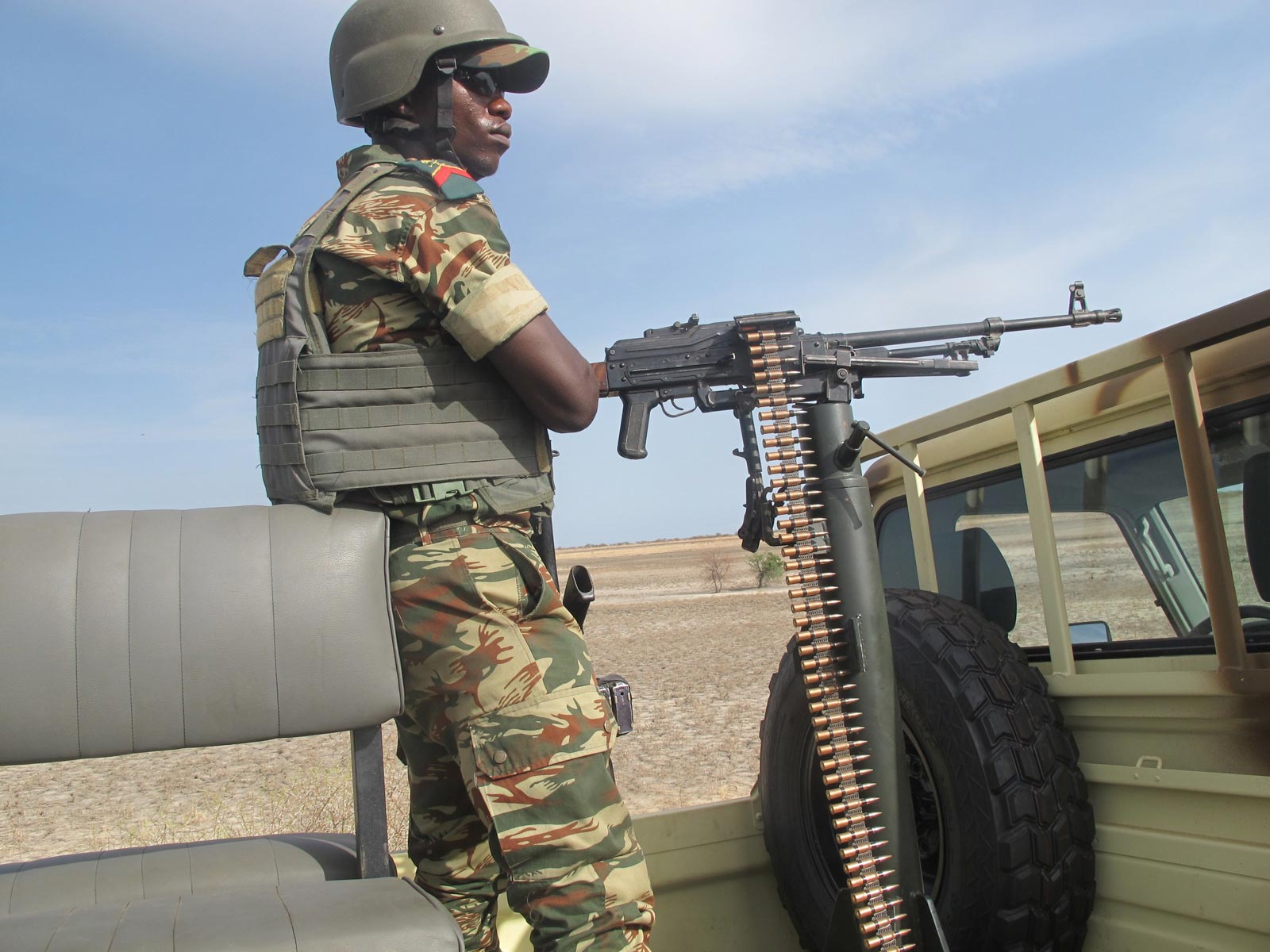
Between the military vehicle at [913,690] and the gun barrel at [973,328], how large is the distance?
6 cm

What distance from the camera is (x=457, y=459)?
219cm

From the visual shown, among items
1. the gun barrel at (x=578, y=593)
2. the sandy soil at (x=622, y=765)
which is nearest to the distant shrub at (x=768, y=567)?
the sandy soil at (x=622, y=765)

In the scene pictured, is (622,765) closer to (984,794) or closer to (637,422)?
(637,422)

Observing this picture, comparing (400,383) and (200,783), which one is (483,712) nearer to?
(400,383)

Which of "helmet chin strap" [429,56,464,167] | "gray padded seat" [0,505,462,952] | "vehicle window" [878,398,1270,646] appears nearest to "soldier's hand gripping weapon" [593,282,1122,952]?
"vehicle window" [878,398,1270,646]

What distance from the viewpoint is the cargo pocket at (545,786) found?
76.0 inches

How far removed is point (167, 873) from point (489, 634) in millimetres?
798

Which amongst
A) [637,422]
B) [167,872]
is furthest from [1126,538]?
[167,872]

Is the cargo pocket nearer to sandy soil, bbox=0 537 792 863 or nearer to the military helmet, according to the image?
the military helmet

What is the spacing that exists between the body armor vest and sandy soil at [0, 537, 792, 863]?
407 centimetres

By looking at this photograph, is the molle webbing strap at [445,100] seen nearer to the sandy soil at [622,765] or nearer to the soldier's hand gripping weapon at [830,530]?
the soldier's hand gripping weapon at [830,530]

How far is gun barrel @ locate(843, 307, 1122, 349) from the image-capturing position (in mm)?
3186

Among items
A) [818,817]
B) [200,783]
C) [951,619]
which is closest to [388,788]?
[200,783]

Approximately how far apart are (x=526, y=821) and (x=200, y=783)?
8012 mm
